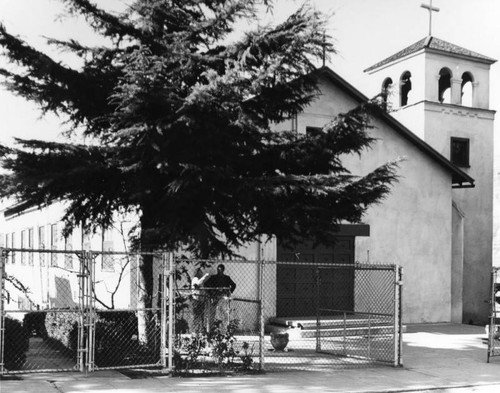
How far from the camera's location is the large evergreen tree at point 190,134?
12.4 meters

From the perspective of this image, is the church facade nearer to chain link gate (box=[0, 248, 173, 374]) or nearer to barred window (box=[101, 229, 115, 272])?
barred window (box=[101, 229, 115, 272])

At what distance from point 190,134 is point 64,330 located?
5512 millimetres

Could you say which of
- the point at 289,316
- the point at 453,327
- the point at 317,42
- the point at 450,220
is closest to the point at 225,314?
the point at 289,316

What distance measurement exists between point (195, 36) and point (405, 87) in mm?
17326

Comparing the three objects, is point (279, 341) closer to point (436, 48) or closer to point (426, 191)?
point (426, 191)

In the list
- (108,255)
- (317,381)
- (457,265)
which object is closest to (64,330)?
(317,381)

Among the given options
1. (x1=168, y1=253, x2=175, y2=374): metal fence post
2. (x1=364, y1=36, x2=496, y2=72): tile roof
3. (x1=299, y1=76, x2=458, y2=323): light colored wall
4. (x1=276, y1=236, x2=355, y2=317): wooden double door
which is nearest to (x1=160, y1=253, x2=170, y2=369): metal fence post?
(x1=168, y1=253, x2=175, y2=374): metal fence post

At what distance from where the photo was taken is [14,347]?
1214cm

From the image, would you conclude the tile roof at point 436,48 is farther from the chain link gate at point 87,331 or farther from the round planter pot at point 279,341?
the round planter pot at point 279,341

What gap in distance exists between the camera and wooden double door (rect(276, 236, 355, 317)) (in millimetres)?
20500

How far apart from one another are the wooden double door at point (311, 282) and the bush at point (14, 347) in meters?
9.28

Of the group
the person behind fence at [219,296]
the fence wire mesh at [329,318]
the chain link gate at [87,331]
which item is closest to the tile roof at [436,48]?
the fence wire mesh at [329,318]

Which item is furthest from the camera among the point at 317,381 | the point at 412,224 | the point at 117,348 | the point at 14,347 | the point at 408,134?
the point at 412,224

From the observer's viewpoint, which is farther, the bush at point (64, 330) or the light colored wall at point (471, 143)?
the light colored wall at point (471, 143)
